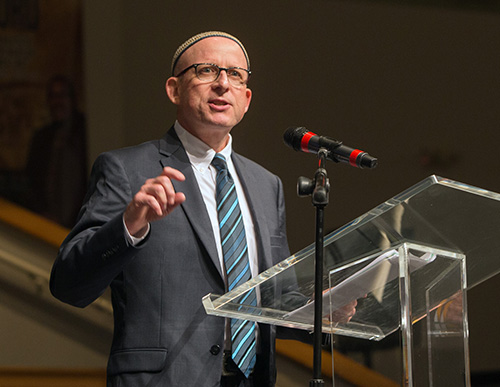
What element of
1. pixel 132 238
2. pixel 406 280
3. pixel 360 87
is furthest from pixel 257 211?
pixel 360 87

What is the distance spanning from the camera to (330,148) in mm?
1685

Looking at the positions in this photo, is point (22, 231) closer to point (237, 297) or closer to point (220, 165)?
point (220, 165)

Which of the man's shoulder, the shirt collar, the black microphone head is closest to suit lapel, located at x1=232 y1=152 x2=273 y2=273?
the man's shoulder

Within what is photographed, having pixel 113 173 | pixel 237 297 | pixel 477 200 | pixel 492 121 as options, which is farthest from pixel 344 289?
pixel 492 121

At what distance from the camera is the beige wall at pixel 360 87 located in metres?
4.75

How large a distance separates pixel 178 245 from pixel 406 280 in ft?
2.09

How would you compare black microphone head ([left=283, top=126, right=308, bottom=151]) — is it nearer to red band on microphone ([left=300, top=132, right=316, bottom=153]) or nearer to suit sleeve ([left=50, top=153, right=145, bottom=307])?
red band on microphone ([left=300, top=132, right=316, bottom=153])

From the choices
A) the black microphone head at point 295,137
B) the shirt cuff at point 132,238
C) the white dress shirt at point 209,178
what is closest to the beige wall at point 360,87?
the white dress shirt at point 209,178

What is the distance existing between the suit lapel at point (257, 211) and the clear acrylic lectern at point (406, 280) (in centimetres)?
37

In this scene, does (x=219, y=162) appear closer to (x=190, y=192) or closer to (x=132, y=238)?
(x=190, y=192)

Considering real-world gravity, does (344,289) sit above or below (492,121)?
below

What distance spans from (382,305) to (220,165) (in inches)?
28.1

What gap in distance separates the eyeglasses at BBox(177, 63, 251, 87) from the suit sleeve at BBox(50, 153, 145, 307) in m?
0.37

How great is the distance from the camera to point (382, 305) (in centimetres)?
155
